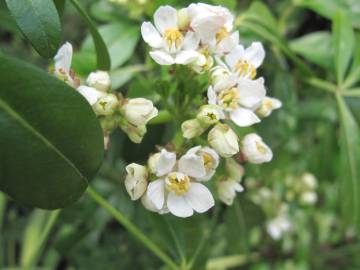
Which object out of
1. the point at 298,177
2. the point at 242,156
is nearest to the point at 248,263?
the point at 298,177

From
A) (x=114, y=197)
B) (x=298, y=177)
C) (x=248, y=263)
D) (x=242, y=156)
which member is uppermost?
(x=242, y=156)

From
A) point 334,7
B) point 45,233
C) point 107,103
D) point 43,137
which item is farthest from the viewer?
point 334,7

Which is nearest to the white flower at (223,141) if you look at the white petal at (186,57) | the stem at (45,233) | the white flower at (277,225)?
the white petal at (186,57)

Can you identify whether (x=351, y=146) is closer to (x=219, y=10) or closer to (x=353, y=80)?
(x=353, y=80)

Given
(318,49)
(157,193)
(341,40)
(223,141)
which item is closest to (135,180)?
(157,193)

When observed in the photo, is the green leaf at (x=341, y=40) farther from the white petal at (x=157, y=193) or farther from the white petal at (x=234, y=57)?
the white petal at (x=157, y=193)

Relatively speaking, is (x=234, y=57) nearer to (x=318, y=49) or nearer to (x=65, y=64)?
(x=65, y=64)
